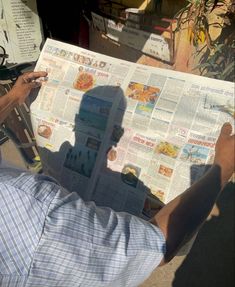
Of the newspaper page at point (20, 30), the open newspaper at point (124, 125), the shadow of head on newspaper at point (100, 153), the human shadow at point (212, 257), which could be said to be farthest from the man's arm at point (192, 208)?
the newspaper page at point (20, 30)

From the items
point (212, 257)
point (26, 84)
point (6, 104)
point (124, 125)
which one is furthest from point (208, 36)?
point (212, 257)

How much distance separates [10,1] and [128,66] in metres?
1.22

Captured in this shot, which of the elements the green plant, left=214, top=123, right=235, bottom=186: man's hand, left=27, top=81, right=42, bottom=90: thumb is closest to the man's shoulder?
left=214, top=123, right=235, bottom=186: man's hand

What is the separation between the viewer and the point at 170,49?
1.87 meters

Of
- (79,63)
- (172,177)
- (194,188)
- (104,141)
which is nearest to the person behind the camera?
(194,188)

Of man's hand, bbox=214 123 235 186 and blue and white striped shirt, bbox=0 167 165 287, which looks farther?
man's hand, bbox=214 123 235 186

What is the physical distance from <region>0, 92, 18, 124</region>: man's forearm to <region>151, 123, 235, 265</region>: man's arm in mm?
871

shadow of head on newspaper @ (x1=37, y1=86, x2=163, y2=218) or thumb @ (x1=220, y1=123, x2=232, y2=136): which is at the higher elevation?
thumb @ (x1=220, y1=123, x2=232, y2=136)

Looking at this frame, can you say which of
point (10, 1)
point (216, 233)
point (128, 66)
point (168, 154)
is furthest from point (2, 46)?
point (216, 233)

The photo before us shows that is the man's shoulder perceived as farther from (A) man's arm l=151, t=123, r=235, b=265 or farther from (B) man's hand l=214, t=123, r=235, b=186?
(B) man's hand l=214, t=123, r=235, b=186

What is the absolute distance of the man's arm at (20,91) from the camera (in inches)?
57.1

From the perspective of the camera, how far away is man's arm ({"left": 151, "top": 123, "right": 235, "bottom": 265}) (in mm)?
860

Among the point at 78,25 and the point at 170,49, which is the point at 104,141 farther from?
the point at 78,25

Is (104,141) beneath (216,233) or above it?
above
